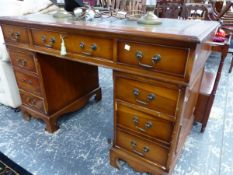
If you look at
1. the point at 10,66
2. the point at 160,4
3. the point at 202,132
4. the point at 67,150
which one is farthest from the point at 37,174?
the point at 160,4

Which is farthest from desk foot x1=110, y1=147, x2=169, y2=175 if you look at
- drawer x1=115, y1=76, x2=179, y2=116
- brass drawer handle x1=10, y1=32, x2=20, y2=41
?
brass drawer handle x1=10, y1=32, x2=20, y2=41

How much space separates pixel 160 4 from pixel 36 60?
8.93 ft

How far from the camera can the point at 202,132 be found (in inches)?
60.8

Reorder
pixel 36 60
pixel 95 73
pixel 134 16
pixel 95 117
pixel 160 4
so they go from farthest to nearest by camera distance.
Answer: pixel 160 4 < pixel 95 73 < pixel 95 117 < pixel 36 60 < pixel 134 16

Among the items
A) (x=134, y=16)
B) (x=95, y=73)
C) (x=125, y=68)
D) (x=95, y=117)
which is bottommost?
(x=95, y=117)

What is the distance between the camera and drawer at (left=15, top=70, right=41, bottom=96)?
1.41 metres

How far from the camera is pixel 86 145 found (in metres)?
1.43

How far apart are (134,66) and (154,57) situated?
11 cm

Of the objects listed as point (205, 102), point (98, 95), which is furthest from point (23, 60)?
point (205, 102)

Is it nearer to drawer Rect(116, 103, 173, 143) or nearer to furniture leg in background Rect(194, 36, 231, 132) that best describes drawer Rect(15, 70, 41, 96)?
drawer Rect(116, 103, 173, 143)

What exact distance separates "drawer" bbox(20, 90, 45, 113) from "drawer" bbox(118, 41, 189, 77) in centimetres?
85

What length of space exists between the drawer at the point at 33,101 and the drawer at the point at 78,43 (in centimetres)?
47

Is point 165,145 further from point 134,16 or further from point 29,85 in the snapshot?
point 29,85

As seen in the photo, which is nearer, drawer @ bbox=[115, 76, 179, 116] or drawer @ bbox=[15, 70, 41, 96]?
drawer @ bbox=[115, 76, 179, 116]
